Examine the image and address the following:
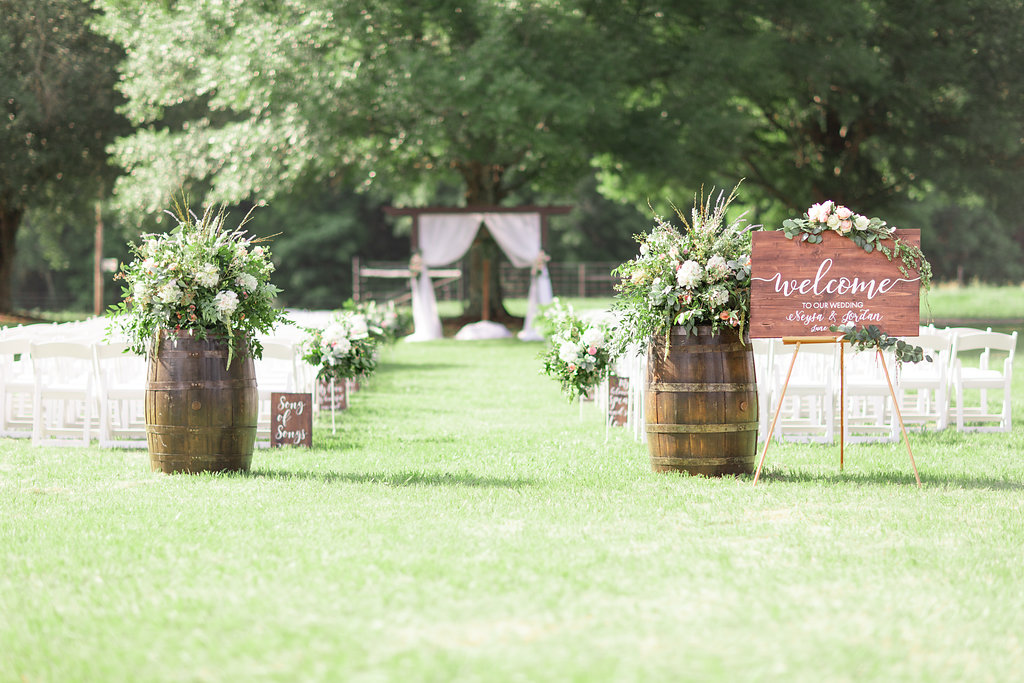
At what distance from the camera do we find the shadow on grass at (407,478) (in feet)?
25.4

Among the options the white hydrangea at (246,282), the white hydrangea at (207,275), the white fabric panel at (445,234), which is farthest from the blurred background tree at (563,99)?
the white hydrangea at (207,275)

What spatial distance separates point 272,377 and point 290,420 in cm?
206

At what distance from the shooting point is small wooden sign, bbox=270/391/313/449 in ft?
31.6

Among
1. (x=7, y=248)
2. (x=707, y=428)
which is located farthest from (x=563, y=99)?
(x=707, y=428)

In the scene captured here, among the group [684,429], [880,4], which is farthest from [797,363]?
[880,4]

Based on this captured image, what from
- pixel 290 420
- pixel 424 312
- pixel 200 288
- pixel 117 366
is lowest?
pixel 290 420

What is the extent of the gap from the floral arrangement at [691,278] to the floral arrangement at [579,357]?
166cm

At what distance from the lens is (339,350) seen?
427 inches

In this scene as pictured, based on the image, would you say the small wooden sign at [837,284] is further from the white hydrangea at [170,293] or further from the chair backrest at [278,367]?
the chair backrest at [278,367]

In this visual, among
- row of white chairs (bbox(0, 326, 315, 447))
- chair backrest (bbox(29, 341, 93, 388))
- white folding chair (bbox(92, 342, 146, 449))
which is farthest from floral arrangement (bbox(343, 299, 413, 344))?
chair backrest (bbox(29, 341, 93, 388))

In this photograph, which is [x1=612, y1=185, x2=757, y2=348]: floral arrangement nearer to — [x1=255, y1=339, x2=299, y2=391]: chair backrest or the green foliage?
the green foliage

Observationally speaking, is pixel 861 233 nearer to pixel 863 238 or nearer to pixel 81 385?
pixel 863 238

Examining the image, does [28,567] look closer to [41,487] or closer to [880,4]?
[41,487]

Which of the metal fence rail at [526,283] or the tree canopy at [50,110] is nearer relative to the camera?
the tree canopy at [50,110]
